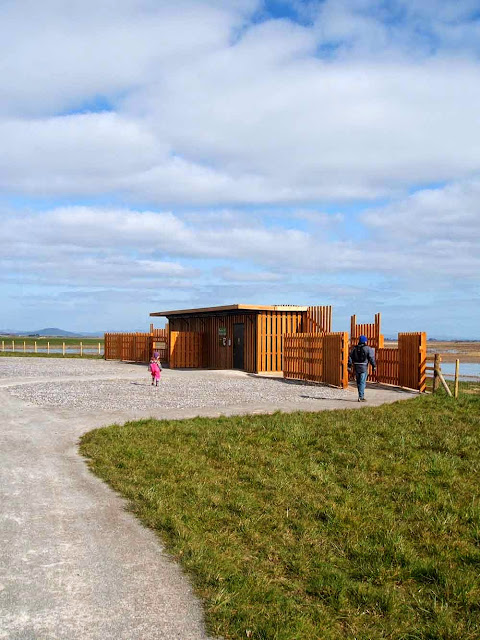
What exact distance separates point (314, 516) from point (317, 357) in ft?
51.6

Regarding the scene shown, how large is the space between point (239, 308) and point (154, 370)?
752cm

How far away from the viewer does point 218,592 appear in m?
4.93

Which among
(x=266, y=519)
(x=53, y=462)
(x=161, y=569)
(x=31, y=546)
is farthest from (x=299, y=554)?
(x=53, y=462)

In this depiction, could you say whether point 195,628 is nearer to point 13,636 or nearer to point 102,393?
point 13,636

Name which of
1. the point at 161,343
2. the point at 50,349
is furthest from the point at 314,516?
the point at 50,349

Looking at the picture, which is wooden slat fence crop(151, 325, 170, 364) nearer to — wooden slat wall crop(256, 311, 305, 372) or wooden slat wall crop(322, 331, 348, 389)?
wooden slat wall crop(256, 311, 305, 372)

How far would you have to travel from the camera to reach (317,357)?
74.8 ft

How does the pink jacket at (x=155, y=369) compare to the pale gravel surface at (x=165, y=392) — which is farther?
the pink jacket at (x=155, y=369)

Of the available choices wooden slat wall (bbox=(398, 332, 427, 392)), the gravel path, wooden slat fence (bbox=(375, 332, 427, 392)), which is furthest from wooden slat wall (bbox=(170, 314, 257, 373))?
the gravel path

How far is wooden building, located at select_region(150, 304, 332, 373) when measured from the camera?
27.3m

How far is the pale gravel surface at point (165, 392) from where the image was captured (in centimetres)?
1573

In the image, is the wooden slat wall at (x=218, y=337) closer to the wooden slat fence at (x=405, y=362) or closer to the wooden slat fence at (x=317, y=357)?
the wooden slat fence at (x=317, y=357)

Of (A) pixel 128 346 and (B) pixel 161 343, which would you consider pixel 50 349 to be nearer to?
(A) pixel 128 346

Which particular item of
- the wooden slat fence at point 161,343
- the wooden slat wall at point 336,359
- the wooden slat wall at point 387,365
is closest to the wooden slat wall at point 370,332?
the wooden slat wall at point 387,365
